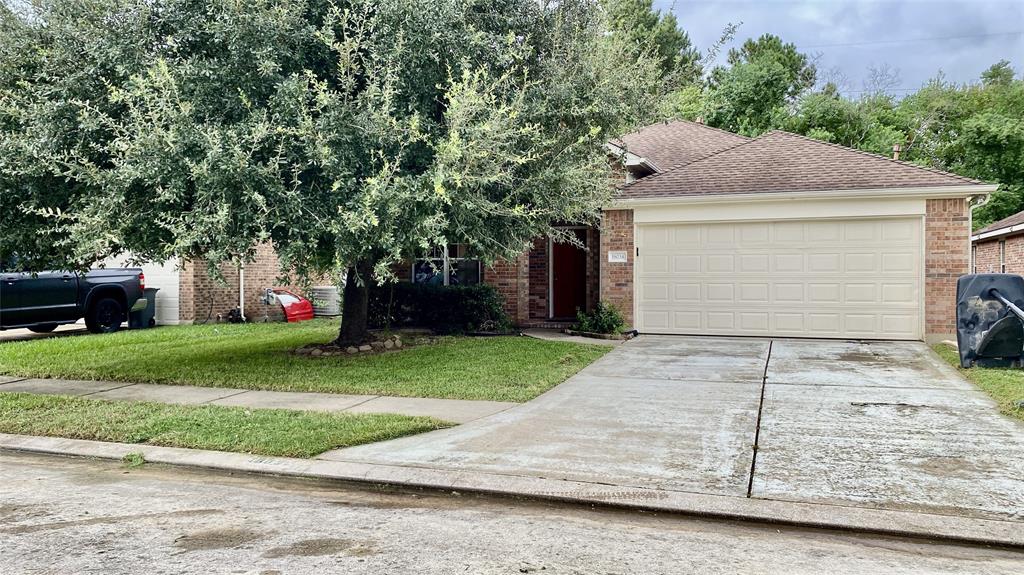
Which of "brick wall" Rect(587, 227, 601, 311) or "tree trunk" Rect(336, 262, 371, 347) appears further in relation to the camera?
"brick wall" Rect(587, 227, 601, 311)

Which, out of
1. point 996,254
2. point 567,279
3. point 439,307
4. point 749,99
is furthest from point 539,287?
point 749,99

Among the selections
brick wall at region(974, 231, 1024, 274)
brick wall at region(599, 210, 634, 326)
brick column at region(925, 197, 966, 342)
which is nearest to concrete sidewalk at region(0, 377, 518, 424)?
brick wall at region(599, 210, 634, 326)

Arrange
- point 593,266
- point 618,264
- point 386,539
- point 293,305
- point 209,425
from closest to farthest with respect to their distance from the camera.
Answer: point 386,539
point 209,425
point 618,264
point 593,266
point 293,305

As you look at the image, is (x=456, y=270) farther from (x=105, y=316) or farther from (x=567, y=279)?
(x=105, y=316)

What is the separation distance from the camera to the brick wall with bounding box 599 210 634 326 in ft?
42.6

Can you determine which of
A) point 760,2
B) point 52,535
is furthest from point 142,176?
point 760,2

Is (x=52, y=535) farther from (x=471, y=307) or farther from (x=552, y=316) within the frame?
(x=552, y=316)

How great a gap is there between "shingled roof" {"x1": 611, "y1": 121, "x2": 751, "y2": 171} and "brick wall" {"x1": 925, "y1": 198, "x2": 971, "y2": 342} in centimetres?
510

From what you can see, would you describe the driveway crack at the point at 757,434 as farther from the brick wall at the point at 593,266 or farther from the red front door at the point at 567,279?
the red front door at the point at 567,279

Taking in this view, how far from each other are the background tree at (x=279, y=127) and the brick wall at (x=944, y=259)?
6591 millimetres

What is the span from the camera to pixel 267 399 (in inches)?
297

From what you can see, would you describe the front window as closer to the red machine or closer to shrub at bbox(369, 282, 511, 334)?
shrub at bbox(369, 282, 511, 334)

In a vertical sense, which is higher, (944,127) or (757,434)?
(944,127)

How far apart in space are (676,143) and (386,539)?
15010 mm
